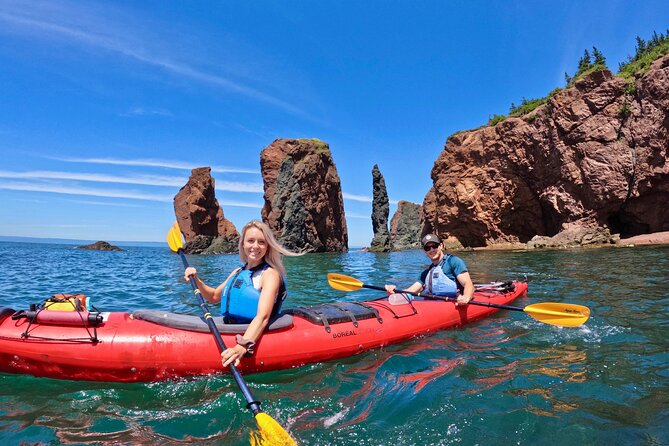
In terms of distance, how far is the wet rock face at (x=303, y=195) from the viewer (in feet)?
158

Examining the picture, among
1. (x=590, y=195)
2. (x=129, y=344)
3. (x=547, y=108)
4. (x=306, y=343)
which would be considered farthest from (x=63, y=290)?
(x=547, y=108)

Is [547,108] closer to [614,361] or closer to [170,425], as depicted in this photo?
→ [614,361]

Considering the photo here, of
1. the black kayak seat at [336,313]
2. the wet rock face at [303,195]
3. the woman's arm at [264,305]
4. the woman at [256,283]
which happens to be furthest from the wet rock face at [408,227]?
the woman's arm at [264,305]

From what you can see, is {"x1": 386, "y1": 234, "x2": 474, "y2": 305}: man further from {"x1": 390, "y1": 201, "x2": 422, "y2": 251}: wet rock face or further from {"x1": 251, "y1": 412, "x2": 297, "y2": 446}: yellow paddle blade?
{"x1": 390, "y1": 201, "x2": 422, "y2": 251}: wet rock face

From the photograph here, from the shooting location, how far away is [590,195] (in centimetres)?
2600

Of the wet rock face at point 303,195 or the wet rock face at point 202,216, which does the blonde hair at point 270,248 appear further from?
the wet rock face at point 202,216

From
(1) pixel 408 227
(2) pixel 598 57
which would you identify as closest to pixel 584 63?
(2) pixel 598 57

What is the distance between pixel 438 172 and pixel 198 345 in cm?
3601

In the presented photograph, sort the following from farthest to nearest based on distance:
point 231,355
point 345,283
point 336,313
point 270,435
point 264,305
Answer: point 345,283, point 336,313, point 264,305, point 231,355, point 270,435

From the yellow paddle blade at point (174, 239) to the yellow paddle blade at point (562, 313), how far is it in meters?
5.31

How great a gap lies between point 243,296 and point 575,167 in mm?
28781

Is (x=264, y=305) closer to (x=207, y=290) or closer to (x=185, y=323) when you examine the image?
(x=185, y=323)

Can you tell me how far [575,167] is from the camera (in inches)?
1050

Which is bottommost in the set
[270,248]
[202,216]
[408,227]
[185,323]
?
[185,323]
